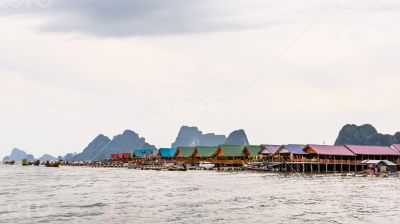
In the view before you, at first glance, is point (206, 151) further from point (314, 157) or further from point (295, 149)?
point (314, 157)

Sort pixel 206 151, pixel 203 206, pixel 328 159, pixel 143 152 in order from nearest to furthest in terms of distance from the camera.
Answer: pixel 203 206, pixel 328 159, pixel 206 151, pixel 143 152

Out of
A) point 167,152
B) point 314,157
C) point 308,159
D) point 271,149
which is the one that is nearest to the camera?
point 308,159

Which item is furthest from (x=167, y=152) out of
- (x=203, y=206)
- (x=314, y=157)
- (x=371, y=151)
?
(x=203, y=206)

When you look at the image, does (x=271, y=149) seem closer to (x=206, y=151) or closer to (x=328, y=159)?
(x=328, y=159)

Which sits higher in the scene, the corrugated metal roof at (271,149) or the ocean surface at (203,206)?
the corrugated metal roof at (271,149)

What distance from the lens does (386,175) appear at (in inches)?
3691

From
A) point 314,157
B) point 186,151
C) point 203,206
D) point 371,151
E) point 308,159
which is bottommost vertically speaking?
point 203,206

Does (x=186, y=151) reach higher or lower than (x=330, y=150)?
higher

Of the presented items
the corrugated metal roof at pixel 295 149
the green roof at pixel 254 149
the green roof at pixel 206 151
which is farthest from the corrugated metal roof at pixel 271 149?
the green roof at pixel 206 151

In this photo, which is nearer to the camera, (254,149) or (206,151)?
(254,149)

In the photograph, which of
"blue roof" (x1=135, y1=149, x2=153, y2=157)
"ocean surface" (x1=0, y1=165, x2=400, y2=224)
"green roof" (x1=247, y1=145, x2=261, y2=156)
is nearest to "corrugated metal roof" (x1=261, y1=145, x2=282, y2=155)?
"green roof" (x1=247, y1=145, x2=261, y2=156)

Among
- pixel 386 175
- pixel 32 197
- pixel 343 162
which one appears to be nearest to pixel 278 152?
pixel 343 162

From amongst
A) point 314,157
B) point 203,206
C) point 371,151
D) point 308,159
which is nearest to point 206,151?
point 314,157

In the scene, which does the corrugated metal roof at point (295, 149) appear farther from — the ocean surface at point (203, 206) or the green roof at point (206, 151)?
the ocean surface at point (203, 206)
